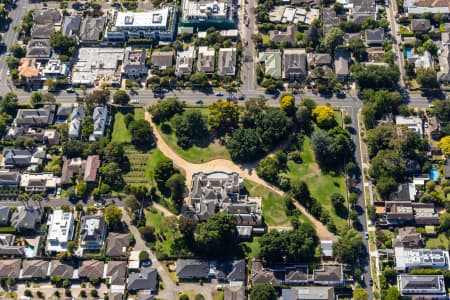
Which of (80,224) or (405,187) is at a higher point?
(405,187)

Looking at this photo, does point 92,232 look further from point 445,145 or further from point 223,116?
point 445,145

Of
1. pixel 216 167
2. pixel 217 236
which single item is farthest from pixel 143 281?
pixel 216 167

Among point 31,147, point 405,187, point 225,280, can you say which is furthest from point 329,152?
point 31,147

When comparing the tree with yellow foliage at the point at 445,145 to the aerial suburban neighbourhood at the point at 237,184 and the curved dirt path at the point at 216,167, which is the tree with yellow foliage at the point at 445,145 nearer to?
the aerial suburban neighbourhood at the point at 237,184

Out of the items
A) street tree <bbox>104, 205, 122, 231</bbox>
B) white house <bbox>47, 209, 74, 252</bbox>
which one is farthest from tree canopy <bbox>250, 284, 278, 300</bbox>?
white house <bbox>47, 209, 74, 252</bbox>

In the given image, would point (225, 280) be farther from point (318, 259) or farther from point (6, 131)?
point (6, 131)

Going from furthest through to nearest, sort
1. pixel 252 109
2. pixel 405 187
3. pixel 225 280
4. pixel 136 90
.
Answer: pixel 136 90, pixel 252 109, pixel 405 187, pixel 225 280
